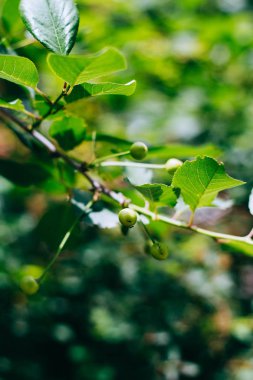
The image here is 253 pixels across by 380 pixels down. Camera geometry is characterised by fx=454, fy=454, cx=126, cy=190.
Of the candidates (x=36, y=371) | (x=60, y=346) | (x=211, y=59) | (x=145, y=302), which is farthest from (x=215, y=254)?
(x=211, y=59)

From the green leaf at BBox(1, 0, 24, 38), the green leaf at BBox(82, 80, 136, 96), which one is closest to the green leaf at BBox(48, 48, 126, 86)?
the green leaf at BBox(82, 80, 136, 96)

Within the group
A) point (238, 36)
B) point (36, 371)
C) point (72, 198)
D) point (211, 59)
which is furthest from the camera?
point (211, 59)

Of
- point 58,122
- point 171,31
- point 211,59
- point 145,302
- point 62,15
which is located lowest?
point 145,302

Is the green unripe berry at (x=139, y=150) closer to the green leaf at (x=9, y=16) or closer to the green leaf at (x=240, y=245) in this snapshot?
the green leaf at (x=240, y=245)

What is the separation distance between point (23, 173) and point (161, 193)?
433 mm

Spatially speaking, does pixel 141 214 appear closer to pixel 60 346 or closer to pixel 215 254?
pixel 215 254

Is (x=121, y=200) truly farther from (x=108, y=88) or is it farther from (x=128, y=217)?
(x=108, y=88)

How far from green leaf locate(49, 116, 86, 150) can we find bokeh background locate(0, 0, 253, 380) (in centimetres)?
63

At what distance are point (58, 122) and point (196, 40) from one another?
1.94 metres

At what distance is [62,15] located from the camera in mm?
769

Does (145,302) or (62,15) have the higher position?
(62,15)

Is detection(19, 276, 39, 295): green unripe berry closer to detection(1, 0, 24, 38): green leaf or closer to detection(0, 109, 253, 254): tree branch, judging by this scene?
detection(0, 109, 253, 254): tree branch

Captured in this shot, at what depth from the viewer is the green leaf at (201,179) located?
2.59ft

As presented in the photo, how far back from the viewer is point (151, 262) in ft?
7.45
